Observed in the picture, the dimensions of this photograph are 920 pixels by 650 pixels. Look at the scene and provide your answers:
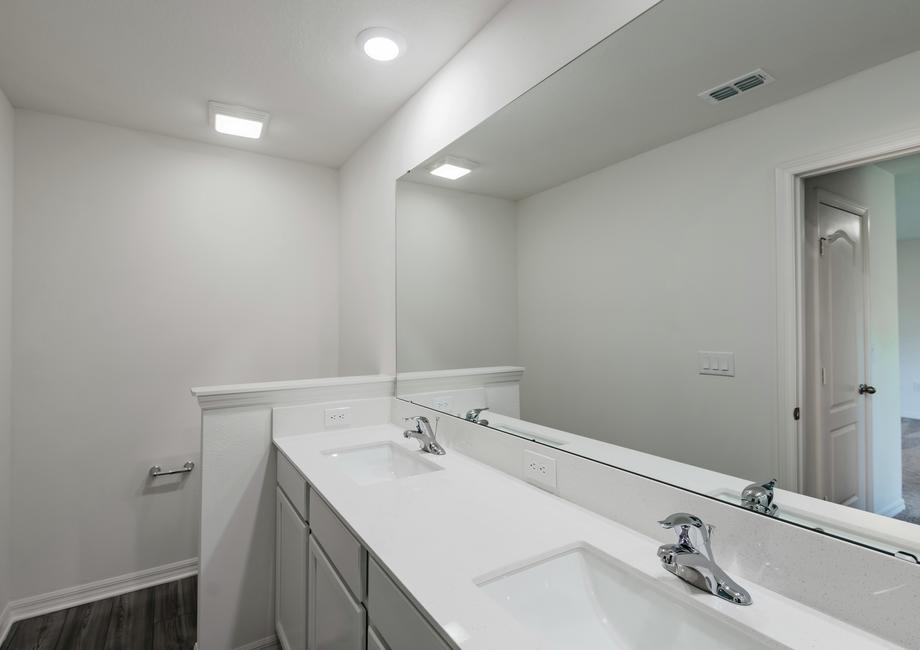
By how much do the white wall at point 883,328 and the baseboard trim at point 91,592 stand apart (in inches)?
122

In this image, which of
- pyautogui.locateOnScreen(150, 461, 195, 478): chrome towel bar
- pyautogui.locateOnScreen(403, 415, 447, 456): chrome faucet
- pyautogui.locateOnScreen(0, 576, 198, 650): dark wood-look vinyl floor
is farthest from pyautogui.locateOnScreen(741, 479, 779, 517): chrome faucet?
pyautogui.locateOnScreen(150, 461, 195, 478): chrome towel bar

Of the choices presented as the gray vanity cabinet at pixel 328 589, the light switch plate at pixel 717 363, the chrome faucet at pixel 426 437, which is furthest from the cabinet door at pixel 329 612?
the light switch plate at pixel 717 363

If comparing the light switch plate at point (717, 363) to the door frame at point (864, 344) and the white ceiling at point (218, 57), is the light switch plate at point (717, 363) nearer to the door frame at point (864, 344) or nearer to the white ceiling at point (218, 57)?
the door frame at point (864, 344)

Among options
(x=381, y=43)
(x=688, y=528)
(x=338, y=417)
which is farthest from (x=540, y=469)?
(x=381, y=43)

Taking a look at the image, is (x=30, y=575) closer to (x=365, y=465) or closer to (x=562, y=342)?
(x=365, y=465)

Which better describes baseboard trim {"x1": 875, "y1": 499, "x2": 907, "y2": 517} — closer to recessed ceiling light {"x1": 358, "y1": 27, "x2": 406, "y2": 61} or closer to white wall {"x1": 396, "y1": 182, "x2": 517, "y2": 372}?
white wall {"x1": 396, "y1": 182, "x2": 517, "y2": 372}

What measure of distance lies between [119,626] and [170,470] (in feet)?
2.41

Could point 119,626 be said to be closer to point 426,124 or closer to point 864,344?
point 426,124

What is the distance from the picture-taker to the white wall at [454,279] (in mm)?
1633

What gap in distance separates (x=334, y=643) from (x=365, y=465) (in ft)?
2.30

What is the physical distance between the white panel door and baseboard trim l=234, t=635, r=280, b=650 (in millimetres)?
2150

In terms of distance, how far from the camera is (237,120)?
2.37m

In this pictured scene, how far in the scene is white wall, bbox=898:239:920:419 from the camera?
68 centimetres

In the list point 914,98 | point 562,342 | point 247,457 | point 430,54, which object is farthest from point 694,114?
point 247,457
